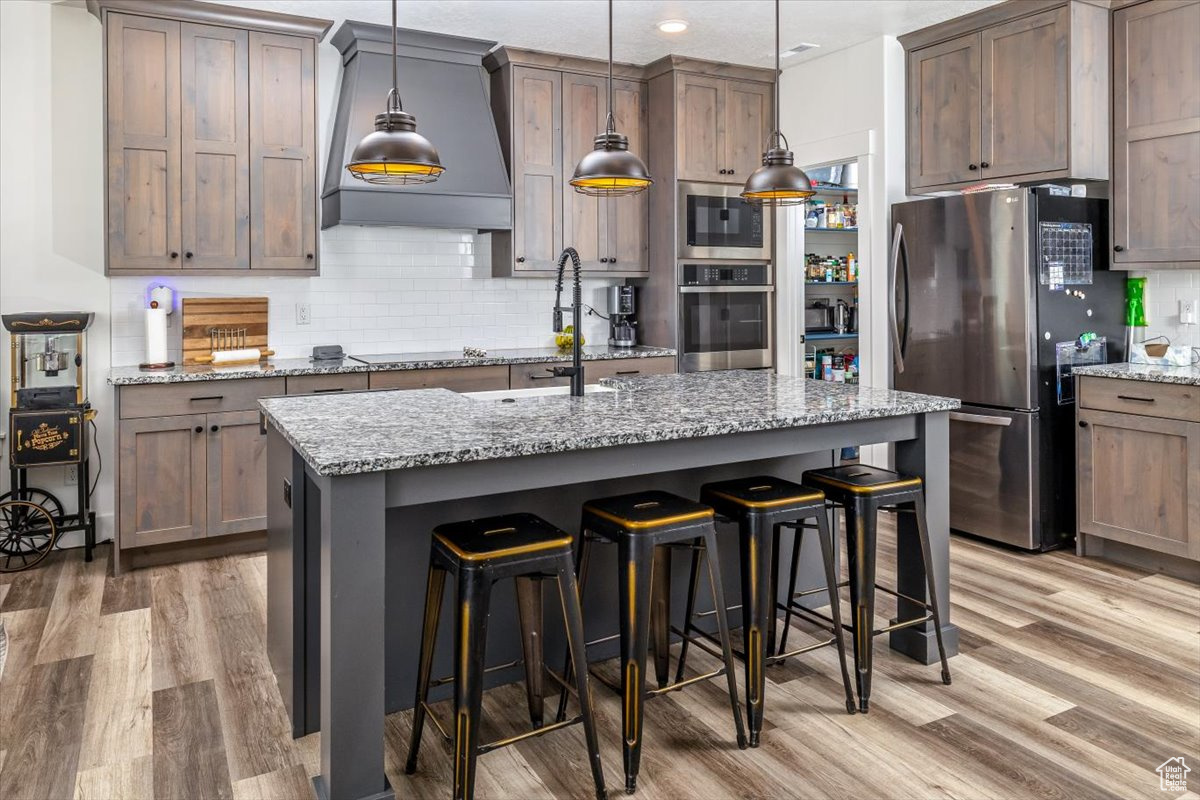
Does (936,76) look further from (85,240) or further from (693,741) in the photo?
(85,240)

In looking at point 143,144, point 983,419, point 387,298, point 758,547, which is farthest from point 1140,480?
point 143,144

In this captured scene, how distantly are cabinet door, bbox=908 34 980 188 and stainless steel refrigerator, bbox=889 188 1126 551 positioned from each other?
1.25 feet

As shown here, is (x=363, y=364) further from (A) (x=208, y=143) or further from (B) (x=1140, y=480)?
(B) (x=1140, y=480)

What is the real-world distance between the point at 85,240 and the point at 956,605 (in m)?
4.41

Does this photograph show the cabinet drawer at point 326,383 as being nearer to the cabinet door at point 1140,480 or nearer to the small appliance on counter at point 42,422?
the small appliance on counter at point 42,422

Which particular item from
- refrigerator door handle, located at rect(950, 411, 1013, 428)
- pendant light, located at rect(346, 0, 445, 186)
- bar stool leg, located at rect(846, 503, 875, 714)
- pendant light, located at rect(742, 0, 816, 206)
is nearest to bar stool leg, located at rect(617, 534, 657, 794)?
bar stool leg, located at rect(846, 503, 875, 714)

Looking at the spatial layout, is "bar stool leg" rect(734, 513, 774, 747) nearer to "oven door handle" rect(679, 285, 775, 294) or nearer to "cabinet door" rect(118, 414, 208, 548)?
"cabinet door" rect(118, 414, 208, 548)

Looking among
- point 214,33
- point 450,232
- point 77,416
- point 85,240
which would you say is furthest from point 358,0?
point 77,416

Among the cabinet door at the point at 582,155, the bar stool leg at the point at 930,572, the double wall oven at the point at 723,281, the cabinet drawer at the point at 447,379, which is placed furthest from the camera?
the double wall oven at the point at 723,281

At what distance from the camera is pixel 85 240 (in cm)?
437

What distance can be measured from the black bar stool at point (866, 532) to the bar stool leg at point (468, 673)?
1.20 meters

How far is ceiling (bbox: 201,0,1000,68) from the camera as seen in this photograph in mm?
4398

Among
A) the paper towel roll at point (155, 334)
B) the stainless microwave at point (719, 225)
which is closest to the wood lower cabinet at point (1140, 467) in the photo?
the stainless microwave at point (719, 225)

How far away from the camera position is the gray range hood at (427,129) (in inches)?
182
